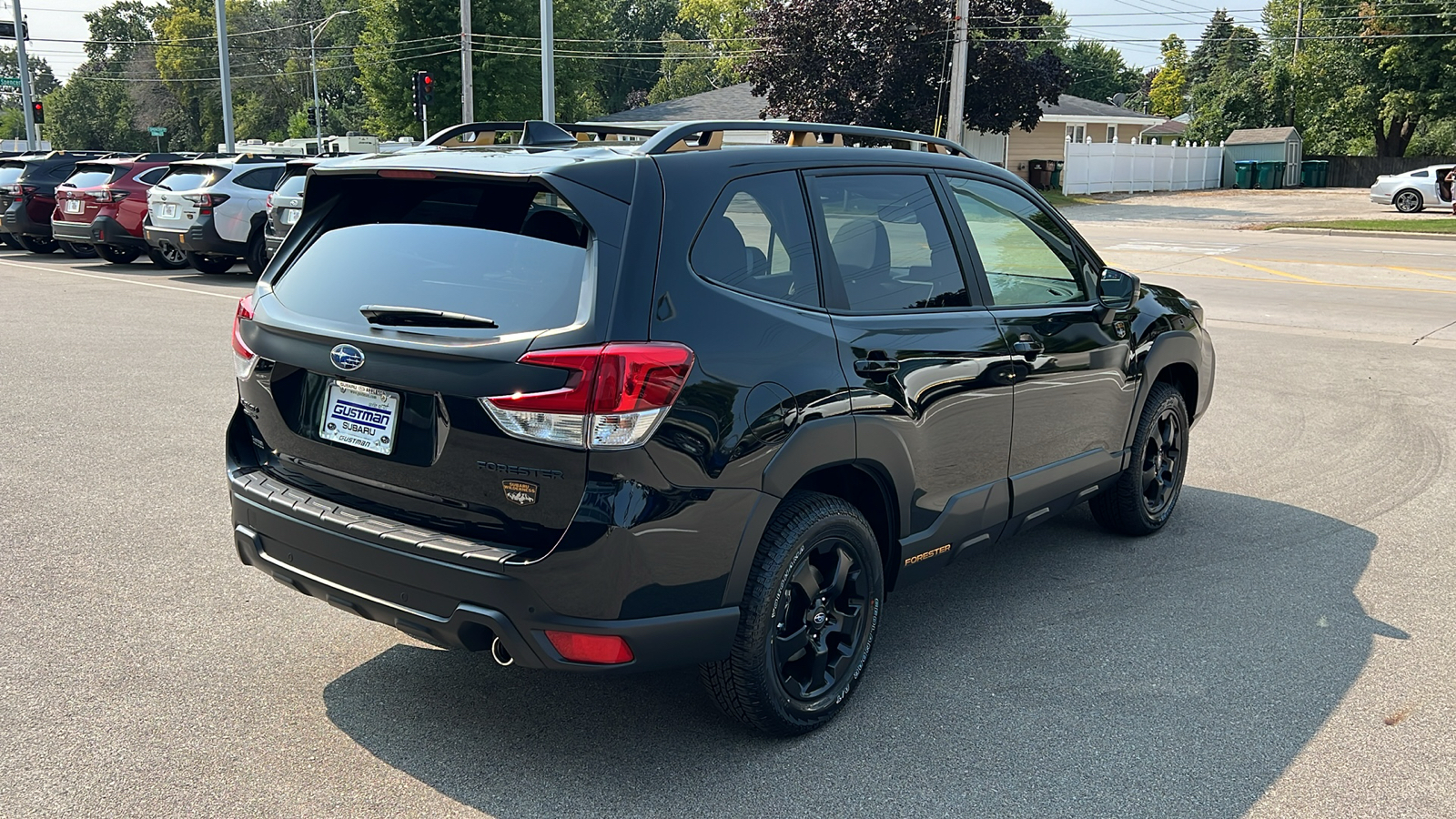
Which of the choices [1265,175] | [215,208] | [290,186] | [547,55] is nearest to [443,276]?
[290,186]

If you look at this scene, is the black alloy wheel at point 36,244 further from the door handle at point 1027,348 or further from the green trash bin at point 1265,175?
the green trash bin at point 1265,175

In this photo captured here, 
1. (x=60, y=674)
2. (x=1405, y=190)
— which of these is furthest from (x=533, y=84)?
(x=60, y=674)

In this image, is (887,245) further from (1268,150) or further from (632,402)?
(1268,150)

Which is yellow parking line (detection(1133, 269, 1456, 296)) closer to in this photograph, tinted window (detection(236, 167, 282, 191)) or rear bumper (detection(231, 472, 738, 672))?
tinted window (detection(236, 167, 282, 191))

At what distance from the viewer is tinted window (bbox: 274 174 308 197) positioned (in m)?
15.7

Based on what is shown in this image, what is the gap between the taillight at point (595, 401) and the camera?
301 centimetres

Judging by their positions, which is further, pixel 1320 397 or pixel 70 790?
pixel 1320 397

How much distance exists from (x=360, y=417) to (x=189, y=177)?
1562 cm

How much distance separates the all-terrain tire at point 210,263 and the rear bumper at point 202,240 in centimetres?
69

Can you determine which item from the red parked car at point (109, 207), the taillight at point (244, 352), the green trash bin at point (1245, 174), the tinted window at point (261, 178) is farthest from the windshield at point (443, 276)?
the green trash bin at point (1245, 174)

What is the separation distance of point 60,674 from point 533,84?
5274 centimetres

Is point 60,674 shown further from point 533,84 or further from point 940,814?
point 533,84

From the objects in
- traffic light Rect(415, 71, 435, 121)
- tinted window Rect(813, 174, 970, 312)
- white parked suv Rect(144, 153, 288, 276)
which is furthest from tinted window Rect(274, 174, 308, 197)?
traffic light Rect(415, 71, 435, 121)

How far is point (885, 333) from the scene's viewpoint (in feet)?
12.6
